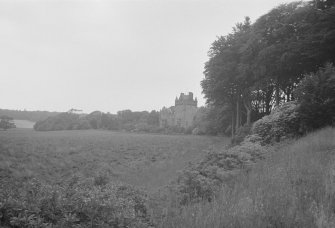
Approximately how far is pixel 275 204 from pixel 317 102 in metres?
12.5

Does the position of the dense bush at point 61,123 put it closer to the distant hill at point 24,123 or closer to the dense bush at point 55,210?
the distant hill at point 24,123

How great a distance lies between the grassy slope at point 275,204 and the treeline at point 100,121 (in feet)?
92.6

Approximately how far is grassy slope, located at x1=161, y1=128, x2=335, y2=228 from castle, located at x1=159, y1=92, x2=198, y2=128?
9306 centimetres

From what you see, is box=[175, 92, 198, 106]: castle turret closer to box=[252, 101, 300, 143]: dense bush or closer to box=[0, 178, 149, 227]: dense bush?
box=[252, 101, 300, 143]: dense bush

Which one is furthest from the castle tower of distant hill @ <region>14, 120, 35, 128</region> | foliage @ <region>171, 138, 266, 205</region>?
foliage @ <region>171, 138, 266, 205</region>

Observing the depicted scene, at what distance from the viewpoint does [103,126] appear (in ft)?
221

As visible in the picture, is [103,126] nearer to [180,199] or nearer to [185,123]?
[185,123]

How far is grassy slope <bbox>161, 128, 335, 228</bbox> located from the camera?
15.5ft

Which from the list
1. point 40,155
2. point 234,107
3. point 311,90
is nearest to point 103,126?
point 234,107

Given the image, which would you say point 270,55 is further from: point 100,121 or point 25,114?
point 100,121

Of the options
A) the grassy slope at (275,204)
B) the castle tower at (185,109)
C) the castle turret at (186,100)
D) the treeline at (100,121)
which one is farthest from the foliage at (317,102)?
the castle turret at (186,100)

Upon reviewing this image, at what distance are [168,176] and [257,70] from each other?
21.0m

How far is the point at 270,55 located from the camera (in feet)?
95.6

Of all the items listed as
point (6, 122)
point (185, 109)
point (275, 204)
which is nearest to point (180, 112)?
point (185, 109)
